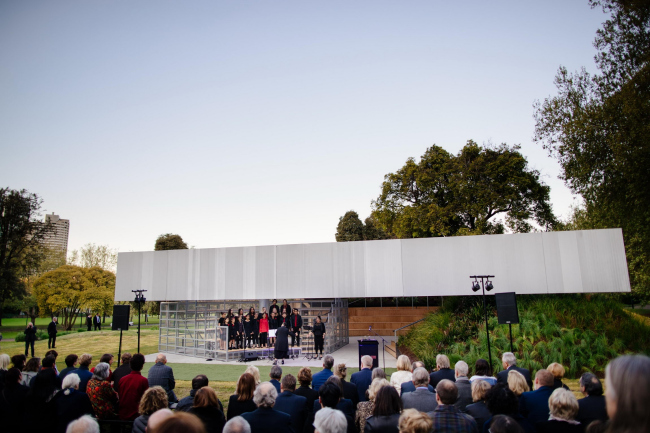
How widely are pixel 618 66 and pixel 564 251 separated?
814cm

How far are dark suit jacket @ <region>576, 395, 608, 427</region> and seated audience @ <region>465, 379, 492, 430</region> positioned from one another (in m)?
0.94

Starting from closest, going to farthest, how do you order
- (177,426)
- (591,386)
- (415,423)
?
(177,426), (415,423), (591,386)

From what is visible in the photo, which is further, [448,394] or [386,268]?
[386,268]

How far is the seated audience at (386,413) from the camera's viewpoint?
4.11 metres

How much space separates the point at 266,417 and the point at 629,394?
3461 millimetres

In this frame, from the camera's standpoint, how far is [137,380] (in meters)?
6.14

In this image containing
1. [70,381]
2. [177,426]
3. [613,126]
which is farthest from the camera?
[613,126]

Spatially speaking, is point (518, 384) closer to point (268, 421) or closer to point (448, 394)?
point (448, 394)

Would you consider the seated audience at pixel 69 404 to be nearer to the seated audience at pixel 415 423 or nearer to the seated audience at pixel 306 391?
the seated audience at pixel 306 391

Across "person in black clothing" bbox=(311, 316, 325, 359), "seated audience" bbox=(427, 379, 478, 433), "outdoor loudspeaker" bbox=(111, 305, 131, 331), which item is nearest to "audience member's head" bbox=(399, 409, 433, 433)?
"seated audience" bbox=(427, 379, 478, 433)

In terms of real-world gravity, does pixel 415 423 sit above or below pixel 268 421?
above

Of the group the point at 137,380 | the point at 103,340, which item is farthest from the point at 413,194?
the point at 137,380

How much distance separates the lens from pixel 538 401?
16.5ft

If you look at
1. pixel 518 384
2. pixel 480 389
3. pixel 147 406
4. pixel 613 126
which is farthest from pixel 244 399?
pixel 613 126
